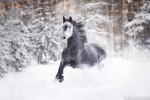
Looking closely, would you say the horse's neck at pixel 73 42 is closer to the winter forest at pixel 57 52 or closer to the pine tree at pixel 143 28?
the winter forest at pixel 57 52

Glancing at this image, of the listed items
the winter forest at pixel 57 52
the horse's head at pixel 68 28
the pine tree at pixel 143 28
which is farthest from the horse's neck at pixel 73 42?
the pine tree at pixel 143 28

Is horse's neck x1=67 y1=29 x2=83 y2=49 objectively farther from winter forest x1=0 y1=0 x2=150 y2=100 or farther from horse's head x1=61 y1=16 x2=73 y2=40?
winter forest x1=0 y1=0 x2=150 y2=100

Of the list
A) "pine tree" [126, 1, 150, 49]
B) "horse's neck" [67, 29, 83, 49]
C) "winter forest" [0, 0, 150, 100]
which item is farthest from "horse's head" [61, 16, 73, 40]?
"pine tree" [126, 1, 150, 49]

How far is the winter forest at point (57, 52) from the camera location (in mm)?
4324

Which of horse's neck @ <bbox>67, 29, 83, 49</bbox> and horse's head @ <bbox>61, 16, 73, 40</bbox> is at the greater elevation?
horse's head @ <bbox>61, 16, 73, 40</bbox>

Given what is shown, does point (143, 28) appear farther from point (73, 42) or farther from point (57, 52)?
point (73, 42)

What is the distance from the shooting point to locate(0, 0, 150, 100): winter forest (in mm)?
4324

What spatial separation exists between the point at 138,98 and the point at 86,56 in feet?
8.56

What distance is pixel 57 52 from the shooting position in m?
11.5

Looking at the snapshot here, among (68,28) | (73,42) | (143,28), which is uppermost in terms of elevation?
(68,28)

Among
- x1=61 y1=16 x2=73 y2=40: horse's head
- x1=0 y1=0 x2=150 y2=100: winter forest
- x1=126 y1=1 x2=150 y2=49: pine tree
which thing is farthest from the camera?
x1=126 y1=1 x2=150 y2=49: pine tree

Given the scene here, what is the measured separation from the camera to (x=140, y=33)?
11.3 metres

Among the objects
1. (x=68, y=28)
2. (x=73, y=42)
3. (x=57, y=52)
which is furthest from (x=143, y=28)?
(x=68, y=28)

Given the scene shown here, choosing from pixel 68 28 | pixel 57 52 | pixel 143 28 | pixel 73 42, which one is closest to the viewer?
pixel 68 28
